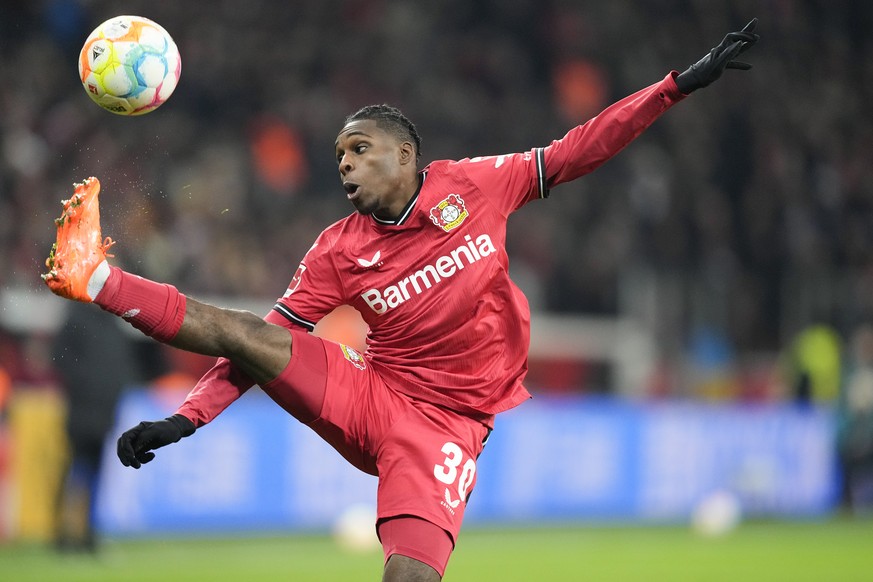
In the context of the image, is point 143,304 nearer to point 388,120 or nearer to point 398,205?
point 398,205

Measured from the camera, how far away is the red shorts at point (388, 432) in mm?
4895

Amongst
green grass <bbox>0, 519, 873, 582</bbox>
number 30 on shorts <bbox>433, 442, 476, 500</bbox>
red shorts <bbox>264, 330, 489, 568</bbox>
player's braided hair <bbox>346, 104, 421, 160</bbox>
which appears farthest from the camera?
green grass <bbox>0, 519, 873, 582</bbox>

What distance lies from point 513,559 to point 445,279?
5124 mm

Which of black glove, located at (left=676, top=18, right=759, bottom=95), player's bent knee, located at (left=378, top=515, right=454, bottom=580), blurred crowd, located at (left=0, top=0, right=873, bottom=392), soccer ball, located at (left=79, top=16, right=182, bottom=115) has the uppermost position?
blurred crowd, located at (left=0, top=0, right=873, bottom=392)

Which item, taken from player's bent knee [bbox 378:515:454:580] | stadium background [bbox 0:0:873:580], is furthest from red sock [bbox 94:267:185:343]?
stadium background [bbox 0:0:873:580]

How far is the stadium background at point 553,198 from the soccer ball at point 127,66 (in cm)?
472

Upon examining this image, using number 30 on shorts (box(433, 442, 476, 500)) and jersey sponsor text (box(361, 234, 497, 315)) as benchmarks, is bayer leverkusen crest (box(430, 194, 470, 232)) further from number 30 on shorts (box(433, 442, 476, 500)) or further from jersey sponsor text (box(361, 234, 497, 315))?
number 30 on shorts (box(433, 442, 476, 500))

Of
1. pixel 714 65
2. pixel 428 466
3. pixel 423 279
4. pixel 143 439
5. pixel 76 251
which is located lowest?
pixel 143 439

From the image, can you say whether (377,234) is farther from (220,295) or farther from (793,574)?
(220,295)

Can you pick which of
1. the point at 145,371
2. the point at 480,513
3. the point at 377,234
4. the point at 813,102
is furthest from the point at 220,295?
the point at 813,102

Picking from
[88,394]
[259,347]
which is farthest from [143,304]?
[88,394]

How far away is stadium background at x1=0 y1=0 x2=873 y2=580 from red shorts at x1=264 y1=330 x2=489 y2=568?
17.1 feet

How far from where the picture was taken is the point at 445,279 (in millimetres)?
5188

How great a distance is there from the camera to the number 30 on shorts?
16.4 feet
